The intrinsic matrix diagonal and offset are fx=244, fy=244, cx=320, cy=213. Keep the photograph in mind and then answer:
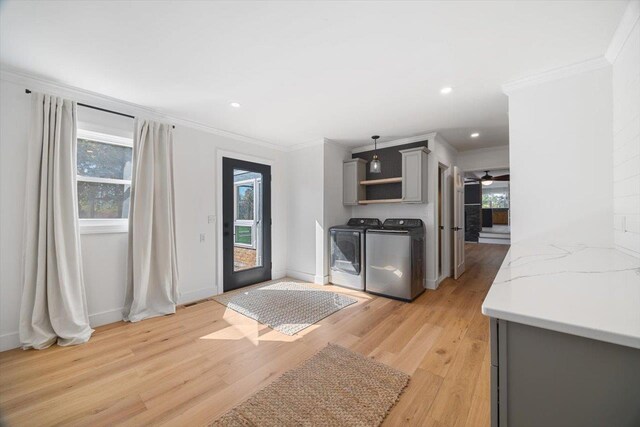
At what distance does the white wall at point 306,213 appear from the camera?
13.5 feet

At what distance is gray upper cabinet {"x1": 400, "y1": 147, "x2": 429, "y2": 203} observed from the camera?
142 inches

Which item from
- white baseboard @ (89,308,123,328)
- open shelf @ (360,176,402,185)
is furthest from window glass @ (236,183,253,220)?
open shelf @ (360,176,402,185)

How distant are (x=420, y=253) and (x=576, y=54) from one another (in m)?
2.55

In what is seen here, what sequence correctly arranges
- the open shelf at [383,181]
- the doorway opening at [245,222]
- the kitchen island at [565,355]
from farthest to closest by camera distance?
1. the open shelf at [383,181]
2. the doorway opening at [245,222]
3. the kitchen island at [565,355]

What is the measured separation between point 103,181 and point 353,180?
11.3 feet

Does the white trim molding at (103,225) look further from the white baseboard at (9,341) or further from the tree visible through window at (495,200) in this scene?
the tree visible through window at (495,200)

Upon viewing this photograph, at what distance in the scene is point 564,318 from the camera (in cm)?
68

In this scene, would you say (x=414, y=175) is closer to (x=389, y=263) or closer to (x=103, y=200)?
(x=389, y=263)

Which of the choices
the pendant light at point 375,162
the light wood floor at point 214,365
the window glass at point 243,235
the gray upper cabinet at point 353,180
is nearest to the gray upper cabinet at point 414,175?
the pendant light at point 375,162

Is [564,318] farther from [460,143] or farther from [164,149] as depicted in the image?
[460,143]

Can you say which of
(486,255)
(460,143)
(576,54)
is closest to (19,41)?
(576,54)

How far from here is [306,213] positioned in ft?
14.1

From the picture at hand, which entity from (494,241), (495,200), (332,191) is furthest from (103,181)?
(495,200)

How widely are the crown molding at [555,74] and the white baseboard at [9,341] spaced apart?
5005 millimetres
